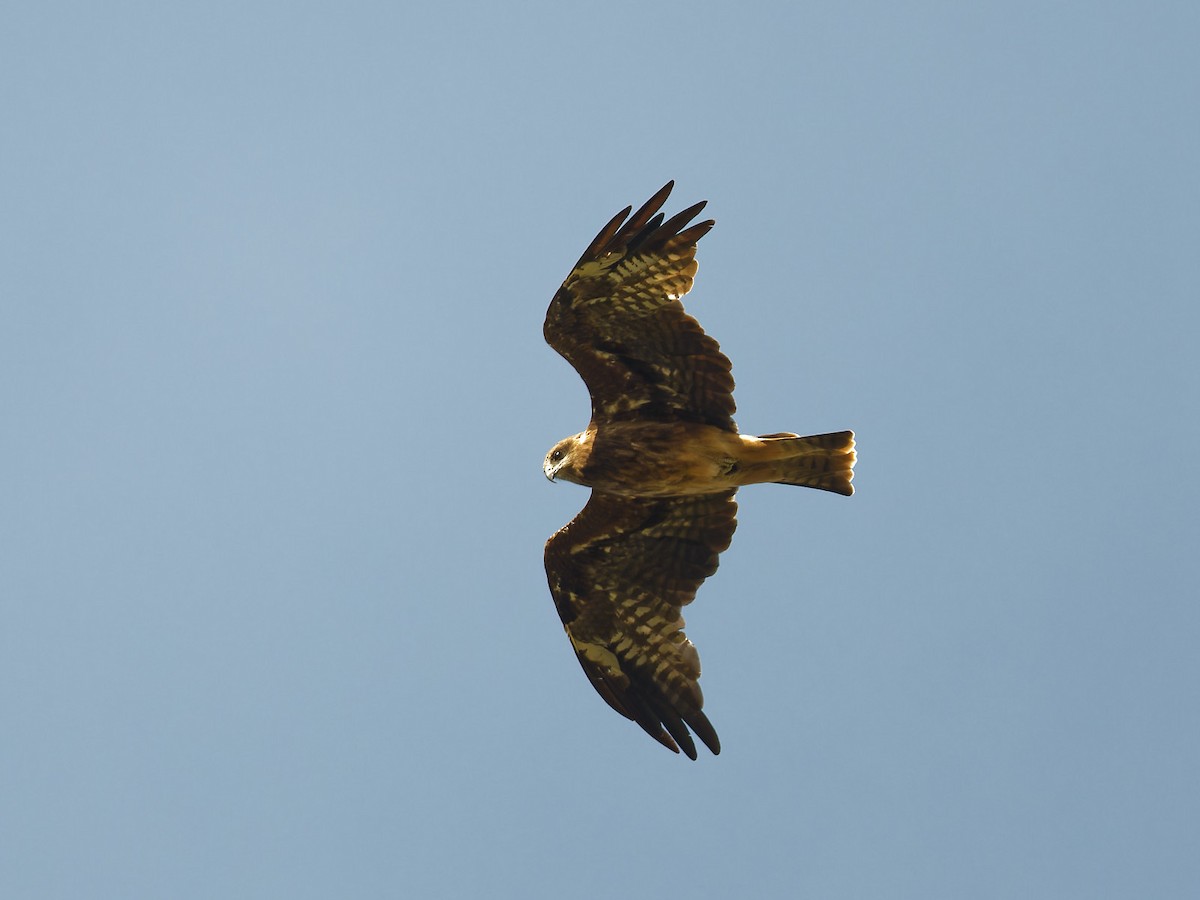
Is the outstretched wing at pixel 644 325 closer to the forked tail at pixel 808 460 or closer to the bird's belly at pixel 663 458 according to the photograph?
the bird's belly at pixel 663 458

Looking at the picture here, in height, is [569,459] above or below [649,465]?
above

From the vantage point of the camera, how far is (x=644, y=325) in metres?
9.96

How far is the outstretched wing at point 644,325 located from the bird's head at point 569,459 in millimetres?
400

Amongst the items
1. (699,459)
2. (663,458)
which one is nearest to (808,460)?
(699,459)

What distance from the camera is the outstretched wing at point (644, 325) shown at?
9.82 meters

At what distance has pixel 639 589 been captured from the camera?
35.8 ft

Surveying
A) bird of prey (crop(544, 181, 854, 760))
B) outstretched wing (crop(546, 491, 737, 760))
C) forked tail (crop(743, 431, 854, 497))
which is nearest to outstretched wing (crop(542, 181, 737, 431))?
bird of prey (crop(544, 181, 854, 760))

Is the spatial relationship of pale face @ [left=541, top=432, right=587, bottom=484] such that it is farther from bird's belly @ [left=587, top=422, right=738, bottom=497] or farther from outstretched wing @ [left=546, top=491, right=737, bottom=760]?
outstretched wing @ [left=546, top=491, right=737, bottom=760]

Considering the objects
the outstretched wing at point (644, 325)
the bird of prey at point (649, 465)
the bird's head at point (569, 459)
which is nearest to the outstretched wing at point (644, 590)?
the bird of prey at point (649, 465)

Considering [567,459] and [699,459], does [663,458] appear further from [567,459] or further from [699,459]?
[567,459]

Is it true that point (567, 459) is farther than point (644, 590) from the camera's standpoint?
No

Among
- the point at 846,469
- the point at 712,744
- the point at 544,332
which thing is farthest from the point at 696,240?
the point at 712,744

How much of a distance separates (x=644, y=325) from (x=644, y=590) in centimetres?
218

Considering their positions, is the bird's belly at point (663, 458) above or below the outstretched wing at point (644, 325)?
below
